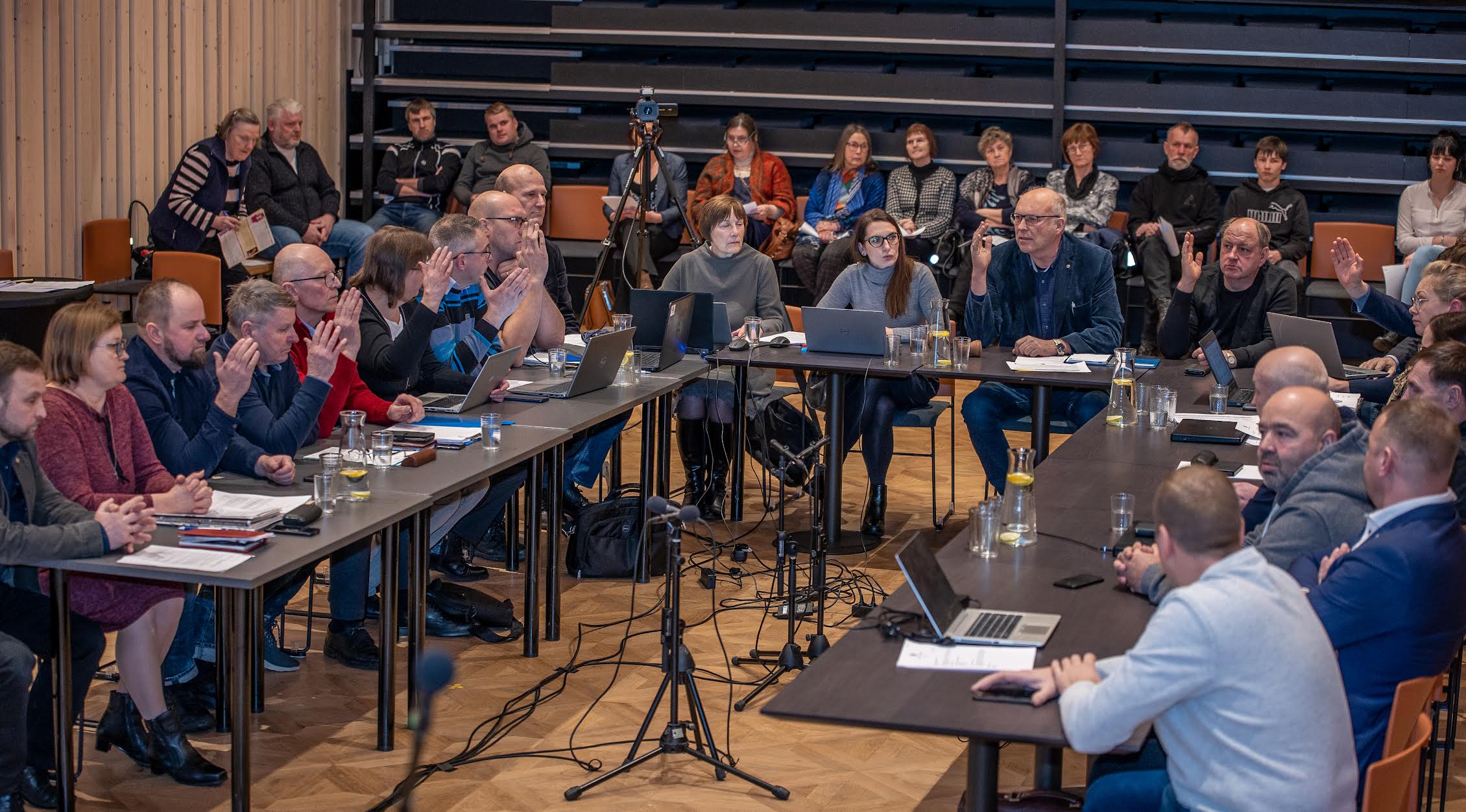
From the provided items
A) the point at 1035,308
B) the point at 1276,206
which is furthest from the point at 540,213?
the point at 1276,206

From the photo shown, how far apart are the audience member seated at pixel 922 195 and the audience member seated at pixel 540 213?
2.88 metres

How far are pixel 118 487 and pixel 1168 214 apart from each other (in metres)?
7.02

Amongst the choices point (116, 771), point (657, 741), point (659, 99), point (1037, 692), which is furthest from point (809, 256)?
point (1037, 692)

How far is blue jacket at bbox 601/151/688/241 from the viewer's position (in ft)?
31.6

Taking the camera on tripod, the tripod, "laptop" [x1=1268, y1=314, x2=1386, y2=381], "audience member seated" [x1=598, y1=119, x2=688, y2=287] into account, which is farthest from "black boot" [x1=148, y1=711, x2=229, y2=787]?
"audience member seated" [x1=598, y1=119, x2=688, y2=287]

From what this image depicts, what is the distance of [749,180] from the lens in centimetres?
Result: 958

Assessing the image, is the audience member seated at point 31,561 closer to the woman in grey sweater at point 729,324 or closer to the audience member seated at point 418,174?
the woman in grey sweater at point 729,324

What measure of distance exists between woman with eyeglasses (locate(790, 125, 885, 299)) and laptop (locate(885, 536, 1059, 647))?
6272 mm

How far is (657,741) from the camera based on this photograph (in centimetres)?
418

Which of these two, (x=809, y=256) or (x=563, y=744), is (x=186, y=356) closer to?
(x=563, y=744)

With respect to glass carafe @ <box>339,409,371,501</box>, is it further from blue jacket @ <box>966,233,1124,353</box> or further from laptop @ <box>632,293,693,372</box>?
blue jacket @ <box>966,233,1124,353</box>

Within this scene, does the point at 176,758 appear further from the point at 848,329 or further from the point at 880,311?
the point at 880,311

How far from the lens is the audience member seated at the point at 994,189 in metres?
9.20

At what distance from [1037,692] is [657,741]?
175cm
